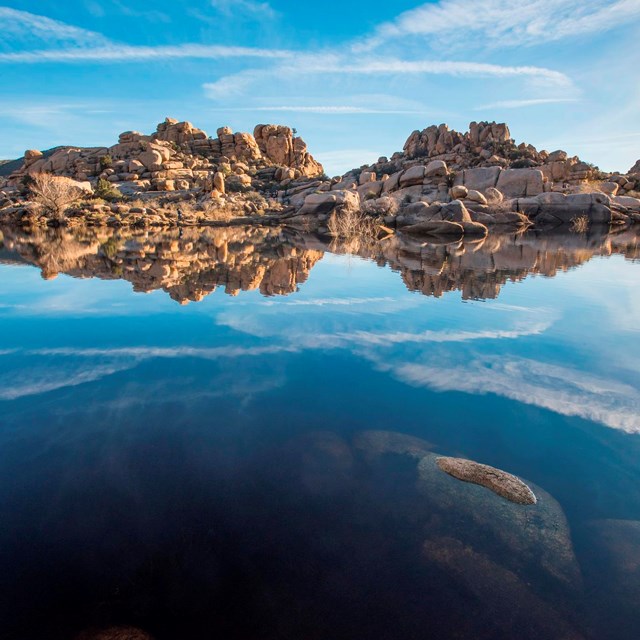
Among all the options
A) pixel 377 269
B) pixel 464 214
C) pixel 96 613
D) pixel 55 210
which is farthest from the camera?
pixel 55 210

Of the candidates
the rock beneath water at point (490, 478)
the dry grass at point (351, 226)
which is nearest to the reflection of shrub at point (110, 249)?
the dry grass at point (351, 226)

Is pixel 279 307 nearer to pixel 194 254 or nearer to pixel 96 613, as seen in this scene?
pixel 96 613

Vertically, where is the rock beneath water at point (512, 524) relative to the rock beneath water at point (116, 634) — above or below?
below

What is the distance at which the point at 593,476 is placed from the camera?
3.38m

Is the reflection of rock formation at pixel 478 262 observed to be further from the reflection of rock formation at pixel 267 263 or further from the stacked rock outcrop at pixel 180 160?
the stacked rock outcrop at pixel 180 160

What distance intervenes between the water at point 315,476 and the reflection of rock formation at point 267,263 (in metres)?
3.21

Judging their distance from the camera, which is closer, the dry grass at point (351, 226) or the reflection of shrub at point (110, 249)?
the reflection of shrub at point (110, 249)

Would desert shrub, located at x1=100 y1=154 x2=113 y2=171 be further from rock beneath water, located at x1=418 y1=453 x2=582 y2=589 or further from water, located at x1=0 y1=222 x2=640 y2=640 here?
rock beneath water, located at x1=418 y1=453 x2=582 y2=589

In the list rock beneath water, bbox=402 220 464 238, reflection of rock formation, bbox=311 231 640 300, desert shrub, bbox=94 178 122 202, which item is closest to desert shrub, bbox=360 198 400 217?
rock beneath water, bbox=402 220 464 238

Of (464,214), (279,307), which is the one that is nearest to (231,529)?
(279,307)

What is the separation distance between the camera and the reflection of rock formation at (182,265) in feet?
35.4

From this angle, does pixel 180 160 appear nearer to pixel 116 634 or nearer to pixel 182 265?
pixel 182 265

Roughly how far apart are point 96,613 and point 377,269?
12966 mm

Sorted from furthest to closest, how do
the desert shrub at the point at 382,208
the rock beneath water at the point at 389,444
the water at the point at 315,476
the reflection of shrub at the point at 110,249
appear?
the desert shrub at the point at 382,208 < the reflection of shrub at the point at 110,249 < the rock beneath water at the point at 389,444 < the water at the point at 315,476
